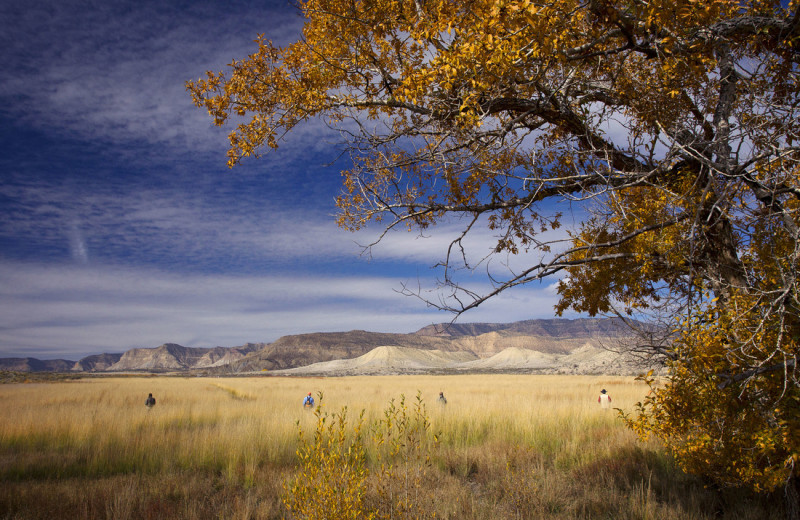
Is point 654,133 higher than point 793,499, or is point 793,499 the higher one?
point 654,133

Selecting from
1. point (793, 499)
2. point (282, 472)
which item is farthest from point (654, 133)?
point (282, 472)

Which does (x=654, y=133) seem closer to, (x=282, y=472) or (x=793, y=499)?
(x=793, y=499)

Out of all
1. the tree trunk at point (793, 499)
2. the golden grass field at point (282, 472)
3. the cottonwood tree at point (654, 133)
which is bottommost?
the golden grass field at point (282, 472)

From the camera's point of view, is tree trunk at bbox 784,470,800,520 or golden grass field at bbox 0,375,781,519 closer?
tree trunk at bbox 784,470,800,520

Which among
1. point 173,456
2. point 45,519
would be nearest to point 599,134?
point 45,519

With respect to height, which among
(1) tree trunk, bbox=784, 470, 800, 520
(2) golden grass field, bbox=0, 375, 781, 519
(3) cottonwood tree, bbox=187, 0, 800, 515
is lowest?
(2) golden grass field, bbox=0, 375, 781, 519

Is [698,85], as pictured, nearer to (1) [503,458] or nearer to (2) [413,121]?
(2) [413,121]

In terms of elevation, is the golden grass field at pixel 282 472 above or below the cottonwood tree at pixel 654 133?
below

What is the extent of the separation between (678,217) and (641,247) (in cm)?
61

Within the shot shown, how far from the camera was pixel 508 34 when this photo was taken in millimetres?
3643

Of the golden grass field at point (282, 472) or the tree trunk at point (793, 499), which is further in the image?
the golden grass field at point (282, 472)

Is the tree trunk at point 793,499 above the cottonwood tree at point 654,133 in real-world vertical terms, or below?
below

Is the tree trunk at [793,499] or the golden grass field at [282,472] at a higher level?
the tree trunk at [793,499]

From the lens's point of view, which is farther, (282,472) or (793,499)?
(282,472)
